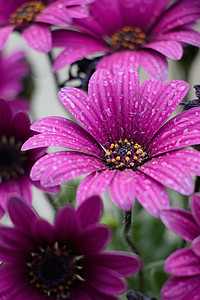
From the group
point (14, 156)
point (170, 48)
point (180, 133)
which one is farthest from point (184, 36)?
point (14, 156)

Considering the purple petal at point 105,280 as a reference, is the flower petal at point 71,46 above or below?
above

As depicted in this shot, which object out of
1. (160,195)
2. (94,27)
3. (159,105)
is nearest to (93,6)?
(94,27)

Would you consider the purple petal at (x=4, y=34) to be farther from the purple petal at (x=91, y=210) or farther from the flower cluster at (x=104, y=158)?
the purple petal at (x=91, y=210)

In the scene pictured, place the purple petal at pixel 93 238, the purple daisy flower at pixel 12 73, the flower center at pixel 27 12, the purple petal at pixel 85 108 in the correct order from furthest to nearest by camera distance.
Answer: the purple daisy flower at pixel 12 73 → the flower center at pixel 27 12 → the purple petal at pixel 85 108 → the purple petal at pixel 93 238

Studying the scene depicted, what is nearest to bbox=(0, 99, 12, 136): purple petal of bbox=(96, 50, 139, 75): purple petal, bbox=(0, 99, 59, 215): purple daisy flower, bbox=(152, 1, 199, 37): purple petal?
bbox=(0, 99, 59, 215): purple daisy flower

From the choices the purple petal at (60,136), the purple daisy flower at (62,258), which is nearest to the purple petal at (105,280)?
the purple daisy flower at (62,258)
